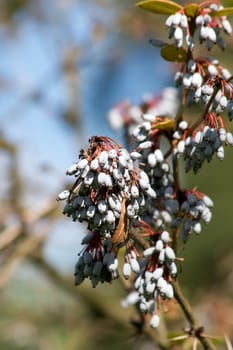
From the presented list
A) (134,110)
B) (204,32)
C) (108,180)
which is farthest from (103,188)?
(134,110)

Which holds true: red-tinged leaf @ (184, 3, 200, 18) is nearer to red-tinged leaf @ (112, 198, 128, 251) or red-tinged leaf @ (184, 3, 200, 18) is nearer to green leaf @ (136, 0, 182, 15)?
green leaf @ (136, 0, 182, 15)

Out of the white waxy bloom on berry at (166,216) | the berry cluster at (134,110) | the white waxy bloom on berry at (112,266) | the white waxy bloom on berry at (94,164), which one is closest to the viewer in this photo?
the white waxy bloom on berry at (94,164)

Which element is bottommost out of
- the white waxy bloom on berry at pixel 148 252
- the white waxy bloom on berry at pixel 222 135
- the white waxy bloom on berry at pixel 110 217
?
the white waxy bloom on berry at pixel 110 217

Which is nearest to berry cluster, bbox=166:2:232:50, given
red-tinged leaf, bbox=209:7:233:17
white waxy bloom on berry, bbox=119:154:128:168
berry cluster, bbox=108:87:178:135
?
red-tinged leaf, bbox=209:7:233:17

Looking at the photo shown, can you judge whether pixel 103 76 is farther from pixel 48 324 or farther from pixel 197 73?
pixel 197 73

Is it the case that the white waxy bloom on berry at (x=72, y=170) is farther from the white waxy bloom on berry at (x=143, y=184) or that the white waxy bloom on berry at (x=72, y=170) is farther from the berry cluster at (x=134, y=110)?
the berry cluster at (x=134, y=110)

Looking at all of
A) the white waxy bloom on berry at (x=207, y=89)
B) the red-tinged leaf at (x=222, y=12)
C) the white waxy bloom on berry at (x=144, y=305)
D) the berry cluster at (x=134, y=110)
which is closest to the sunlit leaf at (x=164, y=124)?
the white waxy bloom on berry at (x=207, y=89)

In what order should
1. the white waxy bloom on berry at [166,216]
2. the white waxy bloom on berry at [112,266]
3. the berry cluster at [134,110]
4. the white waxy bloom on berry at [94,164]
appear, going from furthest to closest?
the berry cluster at [134,110] → the white waxy bloom on berry at [166,216] → the white waxy bloom on berry at [112,266] → the white waxy bloom on berry at [94,164]

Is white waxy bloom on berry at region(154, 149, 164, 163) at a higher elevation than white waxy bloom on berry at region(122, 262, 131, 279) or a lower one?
higher

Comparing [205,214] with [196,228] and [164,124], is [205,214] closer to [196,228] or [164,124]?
[196,228]
